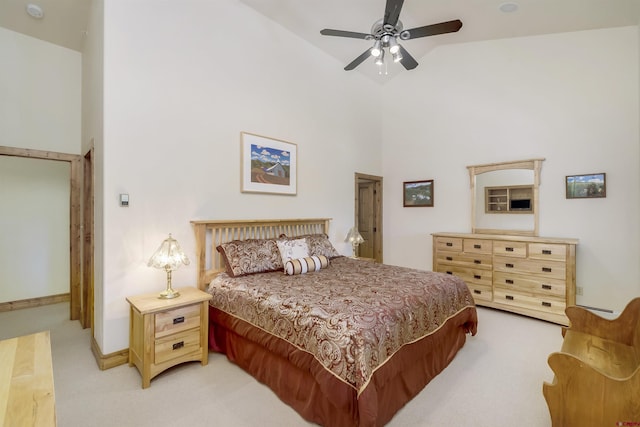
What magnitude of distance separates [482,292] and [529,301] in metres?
0.57

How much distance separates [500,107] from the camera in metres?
4.56

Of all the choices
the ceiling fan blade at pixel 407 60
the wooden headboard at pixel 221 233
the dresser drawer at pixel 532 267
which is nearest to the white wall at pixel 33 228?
the wooden headboard at pixel 221 233

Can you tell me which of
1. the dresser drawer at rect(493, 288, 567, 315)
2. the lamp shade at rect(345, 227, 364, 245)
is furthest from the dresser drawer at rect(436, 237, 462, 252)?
the lamp shade at rect(345, 227, 364, 245)

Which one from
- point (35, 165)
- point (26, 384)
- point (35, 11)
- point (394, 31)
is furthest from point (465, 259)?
point (35, 165)

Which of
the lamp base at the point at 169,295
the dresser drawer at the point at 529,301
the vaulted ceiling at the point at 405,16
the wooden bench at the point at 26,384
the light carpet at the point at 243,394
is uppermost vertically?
the vaulted ceiling at the point at 405,16

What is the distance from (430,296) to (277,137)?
9.19ft

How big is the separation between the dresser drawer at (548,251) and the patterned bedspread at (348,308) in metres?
1.52

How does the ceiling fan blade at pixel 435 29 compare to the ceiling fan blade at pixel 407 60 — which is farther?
the ceiling fan blade at pixel 407 60

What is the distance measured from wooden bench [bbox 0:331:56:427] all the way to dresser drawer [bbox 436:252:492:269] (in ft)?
15.2

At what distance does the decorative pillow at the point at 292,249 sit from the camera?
3.34 m

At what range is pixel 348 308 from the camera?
6.64 feet

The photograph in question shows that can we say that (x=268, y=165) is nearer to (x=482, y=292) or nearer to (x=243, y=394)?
(x=243, y=394)

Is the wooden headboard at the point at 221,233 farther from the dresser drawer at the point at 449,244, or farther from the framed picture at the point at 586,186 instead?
the framed picture at the point at 586,186

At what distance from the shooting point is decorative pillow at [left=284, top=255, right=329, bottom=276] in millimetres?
3137
